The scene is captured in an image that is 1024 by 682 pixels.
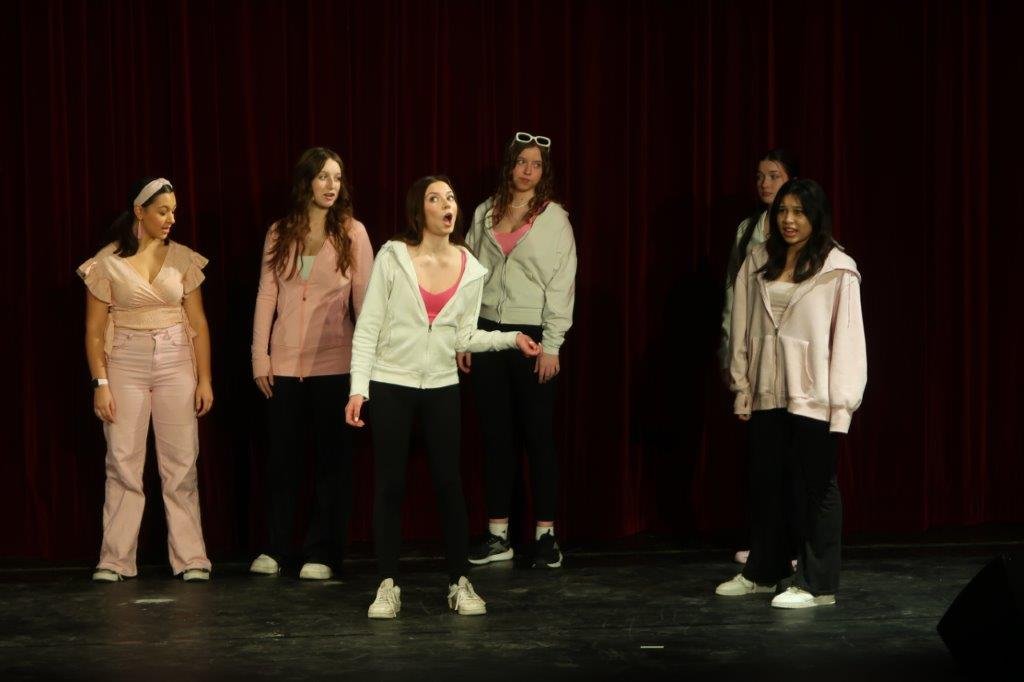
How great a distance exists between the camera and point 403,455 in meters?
4.55

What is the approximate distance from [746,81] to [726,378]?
153 cm

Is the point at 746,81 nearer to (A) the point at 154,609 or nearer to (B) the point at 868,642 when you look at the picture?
(B) the point at 868,642

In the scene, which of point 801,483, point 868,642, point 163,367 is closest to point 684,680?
point 868,642

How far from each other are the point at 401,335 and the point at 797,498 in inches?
57.5

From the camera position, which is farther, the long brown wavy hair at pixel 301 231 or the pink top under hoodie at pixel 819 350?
the long brown wavy hair at pixel 301 231

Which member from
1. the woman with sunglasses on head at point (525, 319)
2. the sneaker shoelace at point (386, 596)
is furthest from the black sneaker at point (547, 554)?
the sneaker shoelace at point (386, 596)

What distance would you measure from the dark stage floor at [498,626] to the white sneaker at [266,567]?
6 cm

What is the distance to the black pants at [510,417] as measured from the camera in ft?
17.9

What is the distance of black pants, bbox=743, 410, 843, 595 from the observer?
4656mm

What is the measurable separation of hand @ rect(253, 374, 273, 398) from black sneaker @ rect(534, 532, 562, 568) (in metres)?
1.20

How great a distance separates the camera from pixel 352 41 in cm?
584

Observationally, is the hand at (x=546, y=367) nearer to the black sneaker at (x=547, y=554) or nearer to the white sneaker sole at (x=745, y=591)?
the black sneaker at (x=547, y=554)

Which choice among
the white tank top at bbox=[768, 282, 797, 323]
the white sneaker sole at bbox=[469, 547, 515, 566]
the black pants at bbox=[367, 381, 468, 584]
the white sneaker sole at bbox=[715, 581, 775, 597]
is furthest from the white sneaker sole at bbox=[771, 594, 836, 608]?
the white sneaker sole at bbox=[469, 547, 515, 566]

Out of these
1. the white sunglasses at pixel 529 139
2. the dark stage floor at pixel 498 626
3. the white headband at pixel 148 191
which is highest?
the white sunglasses at pixel 529 139
